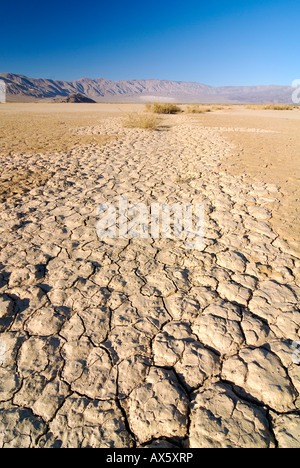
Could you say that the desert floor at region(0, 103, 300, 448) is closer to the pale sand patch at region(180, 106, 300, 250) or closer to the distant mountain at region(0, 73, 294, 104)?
the pale sand patch at region(180, 106, 300, 250)

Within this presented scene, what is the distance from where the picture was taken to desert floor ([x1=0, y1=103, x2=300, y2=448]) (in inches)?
37.8

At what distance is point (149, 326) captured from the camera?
1.37m

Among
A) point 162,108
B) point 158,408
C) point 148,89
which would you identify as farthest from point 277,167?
point 148,89

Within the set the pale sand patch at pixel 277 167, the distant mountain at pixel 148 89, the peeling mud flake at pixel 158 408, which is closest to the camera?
the peeling mud flake at pixel 158 408

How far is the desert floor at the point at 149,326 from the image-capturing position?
3.15 feet

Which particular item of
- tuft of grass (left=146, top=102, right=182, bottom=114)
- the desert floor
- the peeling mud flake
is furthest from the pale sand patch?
tuft of grass (left=146, top=102, right=182, bottom=114)

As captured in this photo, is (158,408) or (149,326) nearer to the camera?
(158,408)

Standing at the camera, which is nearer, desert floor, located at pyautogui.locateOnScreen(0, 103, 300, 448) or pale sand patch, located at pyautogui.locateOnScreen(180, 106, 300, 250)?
desert floor, located at pyautogui.locateOnScreen(0, 103, 300, 448)

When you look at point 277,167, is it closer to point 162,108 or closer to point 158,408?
point 158,408

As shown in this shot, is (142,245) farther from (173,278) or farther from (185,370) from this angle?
(185,370)

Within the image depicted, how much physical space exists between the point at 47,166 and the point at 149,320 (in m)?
3.56

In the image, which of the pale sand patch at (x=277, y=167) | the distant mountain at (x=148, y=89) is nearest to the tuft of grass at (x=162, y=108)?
the pale sand patch at (x=277, y=167)

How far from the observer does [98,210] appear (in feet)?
8.57

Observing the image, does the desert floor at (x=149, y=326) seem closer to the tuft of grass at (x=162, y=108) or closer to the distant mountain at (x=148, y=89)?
the tuft of grass at (x=162, y=108)
